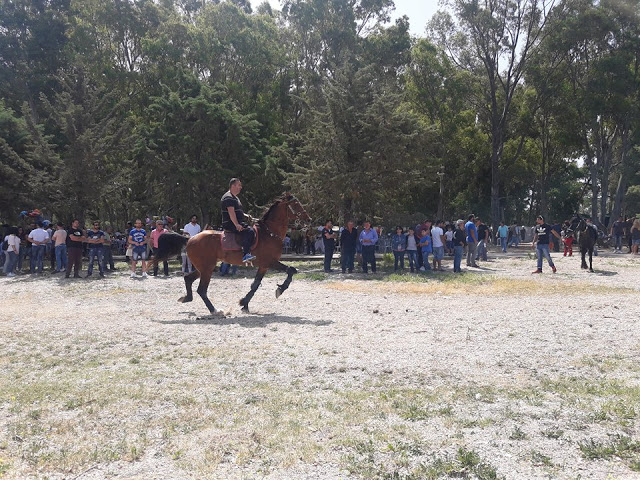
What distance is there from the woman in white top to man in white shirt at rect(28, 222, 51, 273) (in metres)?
0.54

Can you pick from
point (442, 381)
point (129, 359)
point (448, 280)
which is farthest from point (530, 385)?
point (448, 280)

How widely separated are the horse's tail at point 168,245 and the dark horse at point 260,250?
706 millimetres

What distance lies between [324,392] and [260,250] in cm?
623

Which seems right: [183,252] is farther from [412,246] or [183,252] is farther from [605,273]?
[605,273]

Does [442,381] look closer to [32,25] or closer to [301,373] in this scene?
[301,373]

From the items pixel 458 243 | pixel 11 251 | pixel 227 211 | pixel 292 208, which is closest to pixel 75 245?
pixel 11 251

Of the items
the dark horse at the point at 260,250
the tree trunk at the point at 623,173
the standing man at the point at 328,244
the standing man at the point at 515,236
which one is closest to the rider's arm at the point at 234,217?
the dark horse at the point at 260,250

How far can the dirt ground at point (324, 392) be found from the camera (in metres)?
4.57

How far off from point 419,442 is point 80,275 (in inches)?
762

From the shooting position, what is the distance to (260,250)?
12266 millimetres

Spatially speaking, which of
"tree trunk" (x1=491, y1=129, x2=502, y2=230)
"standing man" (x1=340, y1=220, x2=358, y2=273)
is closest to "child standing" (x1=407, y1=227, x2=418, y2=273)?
"standing man" (x1=340, y1=220, x2=358, y2=273)

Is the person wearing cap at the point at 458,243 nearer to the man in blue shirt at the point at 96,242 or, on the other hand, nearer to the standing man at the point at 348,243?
the standing man at the point at 348,243

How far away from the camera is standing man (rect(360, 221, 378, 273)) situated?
21469 mm

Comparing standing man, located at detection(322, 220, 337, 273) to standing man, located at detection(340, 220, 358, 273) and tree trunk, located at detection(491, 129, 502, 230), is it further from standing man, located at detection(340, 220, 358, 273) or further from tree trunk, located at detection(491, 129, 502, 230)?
tree trunk, located at detection(491, 129, 502, 230)
